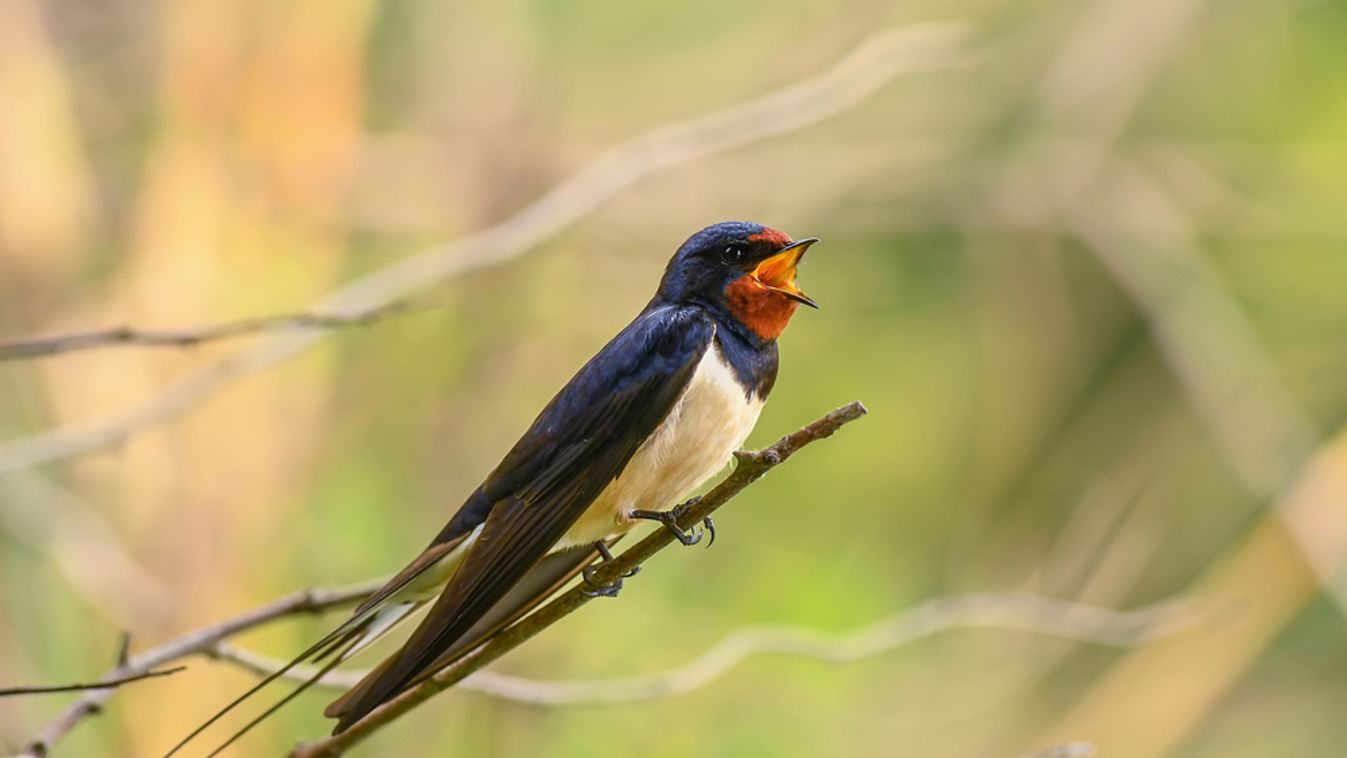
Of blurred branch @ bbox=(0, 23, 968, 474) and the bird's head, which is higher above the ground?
blurred branch @ bbox=(0, 23, 968, 474)

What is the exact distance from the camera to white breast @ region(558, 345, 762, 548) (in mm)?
1424

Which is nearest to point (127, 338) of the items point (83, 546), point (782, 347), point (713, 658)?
point (713, 658)

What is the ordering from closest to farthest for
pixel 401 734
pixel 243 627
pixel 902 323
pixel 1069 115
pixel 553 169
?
pixel 243 627 < pixel 401 734 < pixel 553 169 < pixel 1069 115 < pixel 902 323

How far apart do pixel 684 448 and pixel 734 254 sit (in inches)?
7.7

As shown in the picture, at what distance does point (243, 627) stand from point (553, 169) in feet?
8.49

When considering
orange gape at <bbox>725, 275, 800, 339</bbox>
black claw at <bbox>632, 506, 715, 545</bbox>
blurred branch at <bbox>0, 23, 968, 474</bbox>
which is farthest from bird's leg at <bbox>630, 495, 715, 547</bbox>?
blurred branch at <bbox>0, 23, 968, 474</bbox>

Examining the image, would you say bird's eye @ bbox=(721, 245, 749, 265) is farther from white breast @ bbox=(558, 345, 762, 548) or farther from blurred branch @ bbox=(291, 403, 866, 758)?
blurred branch @ bbox=(291, 403, 866, 758)

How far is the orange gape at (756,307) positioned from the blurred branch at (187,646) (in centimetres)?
44

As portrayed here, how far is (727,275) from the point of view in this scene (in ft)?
4.80

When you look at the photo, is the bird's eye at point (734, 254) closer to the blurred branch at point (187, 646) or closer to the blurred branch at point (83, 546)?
the blurred branch at point (187, 646)

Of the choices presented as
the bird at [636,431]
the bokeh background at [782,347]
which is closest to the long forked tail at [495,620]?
the bird at [636,431]

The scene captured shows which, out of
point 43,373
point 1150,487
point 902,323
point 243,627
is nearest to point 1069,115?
point 902,323

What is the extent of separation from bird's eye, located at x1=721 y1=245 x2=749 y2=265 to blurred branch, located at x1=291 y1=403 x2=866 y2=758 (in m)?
0.34

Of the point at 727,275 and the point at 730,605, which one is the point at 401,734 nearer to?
the point at 730,605
